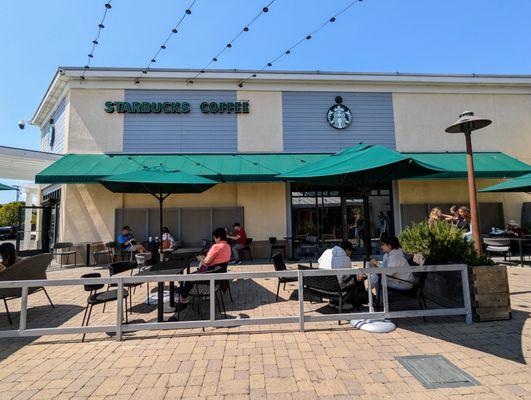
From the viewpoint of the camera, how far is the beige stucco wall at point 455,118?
12.1 meters

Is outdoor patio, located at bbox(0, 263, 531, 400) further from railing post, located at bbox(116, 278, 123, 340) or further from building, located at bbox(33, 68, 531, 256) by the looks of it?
building, located at bbox(33, 68, 531, 256)

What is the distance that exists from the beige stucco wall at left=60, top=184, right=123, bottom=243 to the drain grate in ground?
1041cm

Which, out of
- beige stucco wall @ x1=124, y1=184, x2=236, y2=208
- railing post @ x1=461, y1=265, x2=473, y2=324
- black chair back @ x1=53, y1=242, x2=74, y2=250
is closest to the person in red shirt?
beige stucco wall @ x1=124, y1=184, x2=236, y2=208

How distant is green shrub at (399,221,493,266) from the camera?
4551mm

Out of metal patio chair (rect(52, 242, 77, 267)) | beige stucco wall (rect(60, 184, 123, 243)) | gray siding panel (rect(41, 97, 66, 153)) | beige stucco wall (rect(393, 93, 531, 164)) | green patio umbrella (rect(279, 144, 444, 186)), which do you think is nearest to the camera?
green patio umbrella (rect(279, 144, 444, 186))

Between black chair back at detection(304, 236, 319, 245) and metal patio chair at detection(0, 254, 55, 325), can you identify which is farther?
black chair back at detection(304, 236, 319, 245)

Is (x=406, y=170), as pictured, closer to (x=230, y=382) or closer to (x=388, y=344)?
(x=388, y=344)

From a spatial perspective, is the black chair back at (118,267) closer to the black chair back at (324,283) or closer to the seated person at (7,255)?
the seated person at (7,255)

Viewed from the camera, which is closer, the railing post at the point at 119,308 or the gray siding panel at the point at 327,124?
the railing post at the point at 119,308

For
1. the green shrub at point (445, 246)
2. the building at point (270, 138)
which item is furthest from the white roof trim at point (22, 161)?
the green shrub at point (445, 246)

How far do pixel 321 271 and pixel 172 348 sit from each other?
84.2 inches

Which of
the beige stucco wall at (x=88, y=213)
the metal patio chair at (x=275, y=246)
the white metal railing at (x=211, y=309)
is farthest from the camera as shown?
the beige stucco wall at (x=88, y=213)

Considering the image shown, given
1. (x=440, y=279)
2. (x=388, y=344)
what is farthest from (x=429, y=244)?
(x=388, y=344)

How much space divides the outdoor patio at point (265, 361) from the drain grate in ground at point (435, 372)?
8cm
